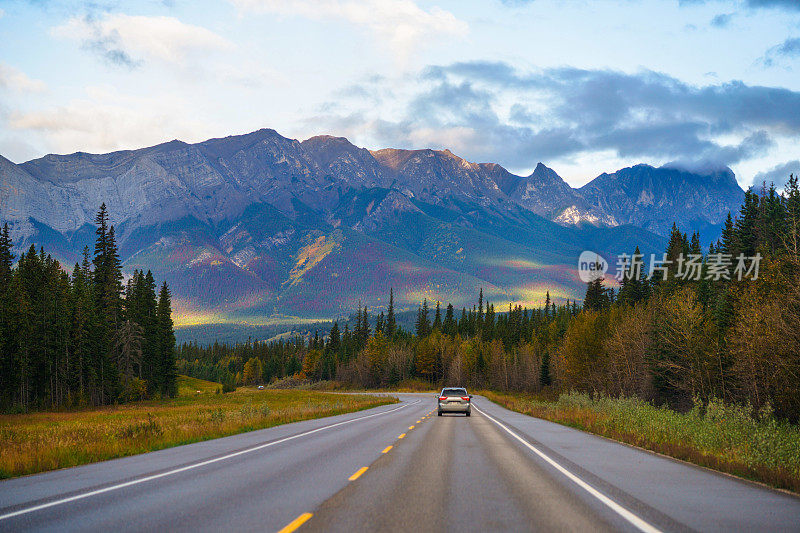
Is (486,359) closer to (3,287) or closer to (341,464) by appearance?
(3,287)

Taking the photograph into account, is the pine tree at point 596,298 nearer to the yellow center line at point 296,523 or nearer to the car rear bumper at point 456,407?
the car rear bumper at point 456,407

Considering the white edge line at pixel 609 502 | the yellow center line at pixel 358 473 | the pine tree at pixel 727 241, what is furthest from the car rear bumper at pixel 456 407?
the pine tree at pixel 727 241

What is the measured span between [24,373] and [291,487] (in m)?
57.6

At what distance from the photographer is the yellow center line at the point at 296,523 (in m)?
7.98

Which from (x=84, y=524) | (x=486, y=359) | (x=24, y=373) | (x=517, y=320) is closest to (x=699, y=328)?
(x=84, y=524)

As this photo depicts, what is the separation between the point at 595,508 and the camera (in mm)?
9477

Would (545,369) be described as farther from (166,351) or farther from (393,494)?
(393,494)

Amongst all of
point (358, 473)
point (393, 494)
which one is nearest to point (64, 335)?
point (358, 473)

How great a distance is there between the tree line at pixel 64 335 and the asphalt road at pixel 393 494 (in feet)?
162

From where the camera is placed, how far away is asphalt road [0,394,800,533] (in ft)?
27.8

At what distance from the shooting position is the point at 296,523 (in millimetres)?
8375

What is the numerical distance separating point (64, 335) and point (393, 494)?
63.9 m

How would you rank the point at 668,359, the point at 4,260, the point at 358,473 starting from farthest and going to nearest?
the point at 4,260 → the point at 668,359 → the point at 358,473

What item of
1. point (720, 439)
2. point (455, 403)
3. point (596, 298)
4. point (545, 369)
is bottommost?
point (545, 369)
